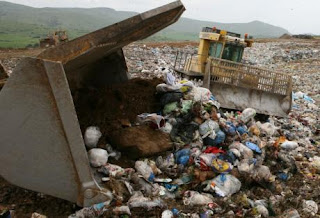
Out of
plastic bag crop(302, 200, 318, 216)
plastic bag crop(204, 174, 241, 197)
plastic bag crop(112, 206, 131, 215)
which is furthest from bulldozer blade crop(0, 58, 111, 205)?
plastic bag crop(302, 200, 318, 216)

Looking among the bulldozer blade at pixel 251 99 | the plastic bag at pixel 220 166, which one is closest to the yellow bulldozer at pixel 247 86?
the bulldozer blade at pixel 251 99

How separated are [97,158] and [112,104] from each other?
91cm

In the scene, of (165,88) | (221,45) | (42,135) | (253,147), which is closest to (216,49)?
(221,45)

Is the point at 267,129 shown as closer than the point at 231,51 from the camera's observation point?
Yes

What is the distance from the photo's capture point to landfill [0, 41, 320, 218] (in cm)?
332

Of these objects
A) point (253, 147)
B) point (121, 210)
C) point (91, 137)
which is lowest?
point (253, 147)

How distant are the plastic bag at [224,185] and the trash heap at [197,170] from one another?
1cm

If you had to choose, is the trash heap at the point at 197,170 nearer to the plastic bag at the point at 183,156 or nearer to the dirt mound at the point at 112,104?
the plastic bag at the point at 183,156

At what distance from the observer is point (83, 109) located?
3877 millimetres

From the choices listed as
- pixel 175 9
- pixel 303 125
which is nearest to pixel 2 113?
pixel 175 9

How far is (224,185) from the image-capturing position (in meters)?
3.65

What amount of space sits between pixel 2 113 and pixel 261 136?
3828 millimetres

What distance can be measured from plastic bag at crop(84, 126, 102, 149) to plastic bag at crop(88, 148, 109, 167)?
0.12 m

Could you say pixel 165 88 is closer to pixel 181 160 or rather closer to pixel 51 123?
pixel 181 160
